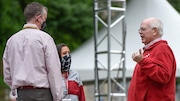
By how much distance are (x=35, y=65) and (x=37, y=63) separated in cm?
2

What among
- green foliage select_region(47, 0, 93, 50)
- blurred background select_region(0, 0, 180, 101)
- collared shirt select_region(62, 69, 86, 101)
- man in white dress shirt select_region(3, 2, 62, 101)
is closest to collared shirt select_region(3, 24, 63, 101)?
man in white dress shirt select_region(3, 2, 62, 101)

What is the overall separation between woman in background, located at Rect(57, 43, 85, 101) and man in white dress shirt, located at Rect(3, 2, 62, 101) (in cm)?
74

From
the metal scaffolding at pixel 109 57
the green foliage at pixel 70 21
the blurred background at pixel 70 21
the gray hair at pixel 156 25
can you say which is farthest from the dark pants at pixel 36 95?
the green foliage at pixel 70 21

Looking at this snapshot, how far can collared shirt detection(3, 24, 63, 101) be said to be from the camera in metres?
5.56

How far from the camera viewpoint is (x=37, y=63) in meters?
5.57

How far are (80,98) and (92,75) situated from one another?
6.57 metres

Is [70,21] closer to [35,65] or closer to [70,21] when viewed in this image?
[70,21]

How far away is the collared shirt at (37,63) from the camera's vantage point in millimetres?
5562

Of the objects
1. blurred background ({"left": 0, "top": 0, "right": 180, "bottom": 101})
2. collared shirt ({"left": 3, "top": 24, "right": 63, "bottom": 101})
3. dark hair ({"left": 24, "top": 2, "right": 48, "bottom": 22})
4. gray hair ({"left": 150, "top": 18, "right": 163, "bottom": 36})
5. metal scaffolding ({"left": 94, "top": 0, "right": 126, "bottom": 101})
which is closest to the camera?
collared shirt ({"left": 3, "top": 24, "right": 63, "bottom": 101})

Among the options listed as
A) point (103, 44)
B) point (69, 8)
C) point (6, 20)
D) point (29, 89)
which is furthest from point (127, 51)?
point (69, 8)

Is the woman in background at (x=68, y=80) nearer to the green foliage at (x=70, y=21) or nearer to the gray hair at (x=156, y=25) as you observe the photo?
the gray hair at (x=156, y=25)

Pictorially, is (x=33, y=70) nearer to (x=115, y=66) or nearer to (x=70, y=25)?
(x=115, y=66)

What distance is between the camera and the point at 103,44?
1302 cm

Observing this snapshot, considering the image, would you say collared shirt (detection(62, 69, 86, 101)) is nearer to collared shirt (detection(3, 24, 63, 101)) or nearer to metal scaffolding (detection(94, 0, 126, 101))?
collared shirt (detection(3, 24, 63, 101))
